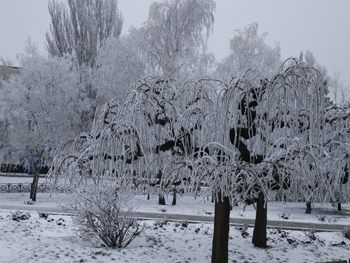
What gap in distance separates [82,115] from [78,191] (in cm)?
1578

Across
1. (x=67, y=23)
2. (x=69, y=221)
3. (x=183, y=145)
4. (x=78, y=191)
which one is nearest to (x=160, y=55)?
(x=67, y=23)

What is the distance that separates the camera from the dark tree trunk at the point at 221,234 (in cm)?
762

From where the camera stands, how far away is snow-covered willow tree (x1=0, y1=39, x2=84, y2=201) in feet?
72.0

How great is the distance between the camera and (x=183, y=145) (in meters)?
6.91

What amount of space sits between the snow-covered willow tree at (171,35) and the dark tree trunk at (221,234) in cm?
1548

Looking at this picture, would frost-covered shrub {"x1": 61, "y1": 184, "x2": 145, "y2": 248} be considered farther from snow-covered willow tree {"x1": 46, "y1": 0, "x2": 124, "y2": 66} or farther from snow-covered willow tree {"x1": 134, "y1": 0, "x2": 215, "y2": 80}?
snow-covered willow tree {"x1": 46, "y1": 0, "x2": 124, "y2": 66}

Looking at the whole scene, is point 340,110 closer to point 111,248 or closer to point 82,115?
point 111,248

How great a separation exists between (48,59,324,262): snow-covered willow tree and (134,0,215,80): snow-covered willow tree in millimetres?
15256

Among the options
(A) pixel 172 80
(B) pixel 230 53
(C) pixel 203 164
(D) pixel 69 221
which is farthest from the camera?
(B) pixel 230 53

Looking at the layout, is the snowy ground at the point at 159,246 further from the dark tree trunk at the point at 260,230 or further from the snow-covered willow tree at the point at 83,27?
the snow-covered willow tree at the point at 83,27

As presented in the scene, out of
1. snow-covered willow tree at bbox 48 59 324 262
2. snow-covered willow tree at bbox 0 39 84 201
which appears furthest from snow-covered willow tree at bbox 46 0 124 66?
snow-covered willow tree at bbox 48 59 324 262

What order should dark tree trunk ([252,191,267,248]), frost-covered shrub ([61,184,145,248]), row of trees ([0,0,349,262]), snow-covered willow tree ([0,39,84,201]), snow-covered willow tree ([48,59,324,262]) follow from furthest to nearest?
snow-covered willow tree ([0,39,84,201]) < dark tree trunk ([252,191,267,248]) < frost-covered shrub ([61,184,145,248]) < row of trees ([0,0,349,262]) < snow-covered willow tree ([48,59,324,262])

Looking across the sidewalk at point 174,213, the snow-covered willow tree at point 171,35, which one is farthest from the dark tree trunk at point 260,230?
the snow-covered willow tree at point 171,35

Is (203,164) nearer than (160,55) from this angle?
Yes
